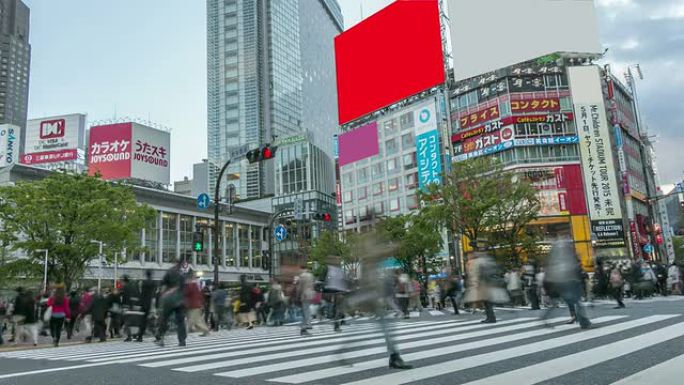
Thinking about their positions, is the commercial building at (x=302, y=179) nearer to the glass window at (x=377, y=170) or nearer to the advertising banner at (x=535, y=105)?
the glass window at (x=377, y=170)

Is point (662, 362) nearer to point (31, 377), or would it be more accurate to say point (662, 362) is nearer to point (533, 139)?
point (31, 377)

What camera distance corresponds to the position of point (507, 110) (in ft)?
165

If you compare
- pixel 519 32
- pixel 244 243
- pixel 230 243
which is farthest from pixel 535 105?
pixel 519 32

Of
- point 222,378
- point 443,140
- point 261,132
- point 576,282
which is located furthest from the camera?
point 261,132

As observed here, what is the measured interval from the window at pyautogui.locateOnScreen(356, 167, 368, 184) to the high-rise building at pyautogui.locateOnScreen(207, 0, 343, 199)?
33.3 meters

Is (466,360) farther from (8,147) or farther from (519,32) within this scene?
(8,147)

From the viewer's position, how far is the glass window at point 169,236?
5144 cm

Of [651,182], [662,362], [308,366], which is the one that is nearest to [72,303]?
[308,366]

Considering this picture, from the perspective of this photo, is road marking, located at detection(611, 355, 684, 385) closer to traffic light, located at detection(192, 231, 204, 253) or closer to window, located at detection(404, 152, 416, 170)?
traffic light, located at detection(192, 231, 204, 253)

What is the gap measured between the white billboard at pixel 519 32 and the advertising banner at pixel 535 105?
41868 millimetres

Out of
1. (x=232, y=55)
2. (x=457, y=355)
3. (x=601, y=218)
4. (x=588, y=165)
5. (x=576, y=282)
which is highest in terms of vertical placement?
(x=232, y=55)

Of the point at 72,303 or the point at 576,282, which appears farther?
the point at 72,303

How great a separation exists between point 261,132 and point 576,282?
313 feet

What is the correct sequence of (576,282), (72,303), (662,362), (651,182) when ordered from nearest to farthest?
(662,362), (576,282), (72,303), (651,182)
